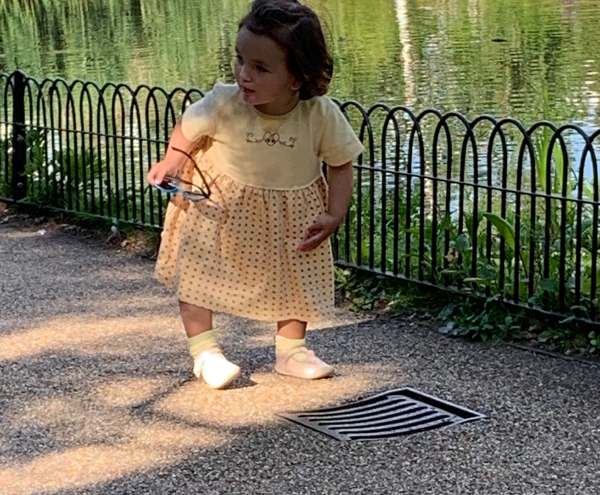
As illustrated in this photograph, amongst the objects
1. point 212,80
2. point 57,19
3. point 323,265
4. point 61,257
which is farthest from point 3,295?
point 57,19

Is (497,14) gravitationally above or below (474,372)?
above

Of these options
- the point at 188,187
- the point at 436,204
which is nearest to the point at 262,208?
the point at 188,187

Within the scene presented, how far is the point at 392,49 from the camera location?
19.5 m

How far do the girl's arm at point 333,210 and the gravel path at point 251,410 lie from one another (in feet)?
1.90

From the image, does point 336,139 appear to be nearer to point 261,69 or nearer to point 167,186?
point 261,69

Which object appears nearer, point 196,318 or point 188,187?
point 188,187

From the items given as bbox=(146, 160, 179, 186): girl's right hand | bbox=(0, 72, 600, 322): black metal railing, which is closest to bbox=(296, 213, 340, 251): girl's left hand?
bbox=(146, 160, 179, 186): girl's right hand

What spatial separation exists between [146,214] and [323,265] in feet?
10.2

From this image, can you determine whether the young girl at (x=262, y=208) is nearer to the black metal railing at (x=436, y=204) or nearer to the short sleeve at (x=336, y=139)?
the short sleeve at (x=336, y=139)

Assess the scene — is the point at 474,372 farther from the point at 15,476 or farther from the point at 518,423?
the point at 15,476

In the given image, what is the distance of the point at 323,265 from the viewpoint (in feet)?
15.9

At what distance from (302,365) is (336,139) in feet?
2.97

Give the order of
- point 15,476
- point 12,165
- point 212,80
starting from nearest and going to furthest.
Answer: point 15,476 < point 12,165 < point 212,80

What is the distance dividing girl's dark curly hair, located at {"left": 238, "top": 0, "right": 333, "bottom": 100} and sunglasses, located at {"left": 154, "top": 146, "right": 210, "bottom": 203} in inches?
21.4
